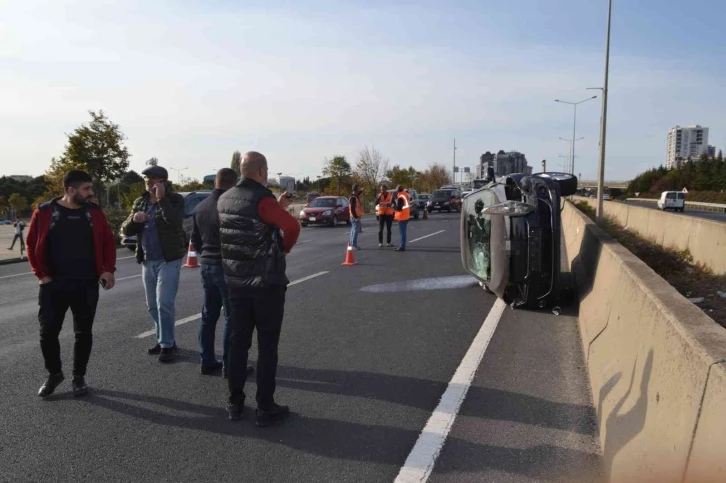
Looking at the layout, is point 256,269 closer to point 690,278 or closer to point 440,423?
point 440,423

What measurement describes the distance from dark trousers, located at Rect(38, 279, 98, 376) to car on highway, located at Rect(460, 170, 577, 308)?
494 cm

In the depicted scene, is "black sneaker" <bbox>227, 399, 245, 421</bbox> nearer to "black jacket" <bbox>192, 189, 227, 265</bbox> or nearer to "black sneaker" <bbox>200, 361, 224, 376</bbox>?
"black sneaker" <bbox>200, 361, 224, 376</bbox>

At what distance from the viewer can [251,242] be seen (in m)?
4.35

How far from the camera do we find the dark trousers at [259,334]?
4387 mm

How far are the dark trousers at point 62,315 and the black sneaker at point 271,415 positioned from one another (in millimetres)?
1787

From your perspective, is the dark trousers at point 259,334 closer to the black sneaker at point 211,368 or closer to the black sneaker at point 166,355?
the black sneaker at point 211,368

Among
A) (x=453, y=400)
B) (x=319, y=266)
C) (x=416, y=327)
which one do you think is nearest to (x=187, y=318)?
(x=416, y=327)

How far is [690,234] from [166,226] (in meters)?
9.47

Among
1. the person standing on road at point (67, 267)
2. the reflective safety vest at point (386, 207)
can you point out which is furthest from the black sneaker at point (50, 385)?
the reflective safety vest at point (386, 207)

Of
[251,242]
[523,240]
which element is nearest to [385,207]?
[523,240]

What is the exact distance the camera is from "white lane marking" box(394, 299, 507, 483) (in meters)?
3.63

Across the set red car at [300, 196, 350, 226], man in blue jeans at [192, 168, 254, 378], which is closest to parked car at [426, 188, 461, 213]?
red car at [300, 196, 350, 226]

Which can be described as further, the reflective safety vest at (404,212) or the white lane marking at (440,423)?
the reflective safety vest at (404,212)

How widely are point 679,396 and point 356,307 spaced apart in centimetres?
623
